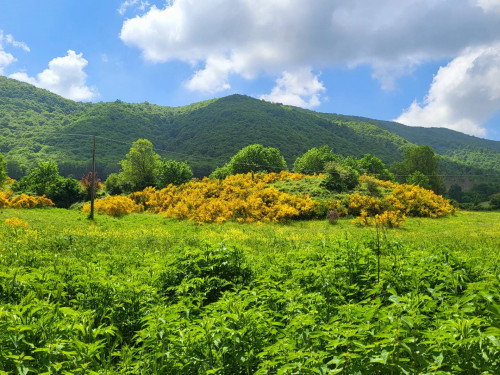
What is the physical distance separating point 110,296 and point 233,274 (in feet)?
8.66

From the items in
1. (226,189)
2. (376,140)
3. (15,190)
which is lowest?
(15,190)

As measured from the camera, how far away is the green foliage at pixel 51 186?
3547 centimetres

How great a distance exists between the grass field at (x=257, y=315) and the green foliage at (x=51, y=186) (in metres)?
31.8

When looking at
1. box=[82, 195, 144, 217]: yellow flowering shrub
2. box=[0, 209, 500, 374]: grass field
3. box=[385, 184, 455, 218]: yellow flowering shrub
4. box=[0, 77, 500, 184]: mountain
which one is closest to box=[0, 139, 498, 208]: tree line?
box=[385, 184, 455, 218]: yellow flowering shrub

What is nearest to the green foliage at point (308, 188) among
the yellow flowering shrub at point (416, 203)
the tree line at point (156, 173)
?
the tree line at point (156, 173)

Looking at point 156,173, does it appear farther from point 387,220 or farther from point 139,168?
point 387,220

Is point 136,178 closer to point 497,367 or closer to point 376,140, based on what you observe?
point 497,367

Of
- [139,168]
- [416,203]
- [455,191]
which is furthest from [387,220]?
[455,191]

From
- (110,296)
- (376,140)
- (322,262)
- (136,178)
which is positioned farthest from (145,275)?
(376,140)

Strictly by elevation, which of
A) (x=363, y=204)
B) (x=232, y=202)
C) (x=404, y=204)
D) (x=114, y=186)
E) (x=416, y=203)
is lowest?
(x=114, y=186)

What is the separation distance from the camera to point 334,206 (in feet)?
89.5

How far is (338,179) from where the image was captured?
3194 cm

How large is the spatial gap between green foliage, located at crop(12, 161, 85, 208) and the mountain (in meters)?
39.9

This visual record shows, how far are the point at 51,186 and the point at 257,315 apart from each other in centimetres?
4073
